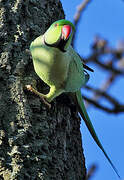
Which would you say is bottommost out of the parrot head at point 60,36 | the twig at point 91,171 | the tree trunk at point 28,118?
the twig at point 91,171

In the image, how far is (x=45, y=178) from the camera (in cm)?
168

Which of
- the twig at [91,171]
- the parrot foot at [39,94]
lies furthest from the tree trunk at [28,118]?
the twig at [91,171]

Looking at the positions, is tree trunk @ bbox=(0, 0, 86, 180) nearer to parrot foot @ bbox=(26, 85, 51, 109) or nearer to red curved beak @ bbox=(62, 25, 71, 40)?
parrot foot @ bbox=(26, 85, 51, 109)

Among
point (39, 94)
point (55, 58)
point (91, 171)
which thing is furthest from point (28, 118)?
point (91, 171)

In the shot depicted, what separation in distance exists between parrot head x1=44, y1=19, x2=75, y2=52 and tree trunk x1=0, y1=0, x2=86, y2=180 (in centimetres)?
17

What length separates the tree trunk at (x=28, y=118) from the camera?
1699 millimetres

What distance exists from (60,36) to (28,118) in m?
0.51

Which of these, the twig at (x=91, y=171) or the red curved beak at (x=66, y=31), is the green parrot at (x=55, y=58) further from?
the twig at (x=91, y=171)

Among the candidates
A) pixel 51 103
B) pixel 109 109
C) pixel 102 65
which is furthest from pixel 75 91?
pixel 102 65

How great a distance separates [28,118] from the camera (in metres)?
1.85

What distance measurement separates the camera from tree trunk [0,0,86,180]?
1699 mm

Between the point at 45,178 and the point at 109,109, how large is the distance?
1.64 meters

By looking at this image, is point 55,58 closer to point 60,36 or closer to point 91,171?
point 60,36

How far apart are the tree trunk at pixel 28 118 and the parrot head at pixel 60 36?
17 cm
